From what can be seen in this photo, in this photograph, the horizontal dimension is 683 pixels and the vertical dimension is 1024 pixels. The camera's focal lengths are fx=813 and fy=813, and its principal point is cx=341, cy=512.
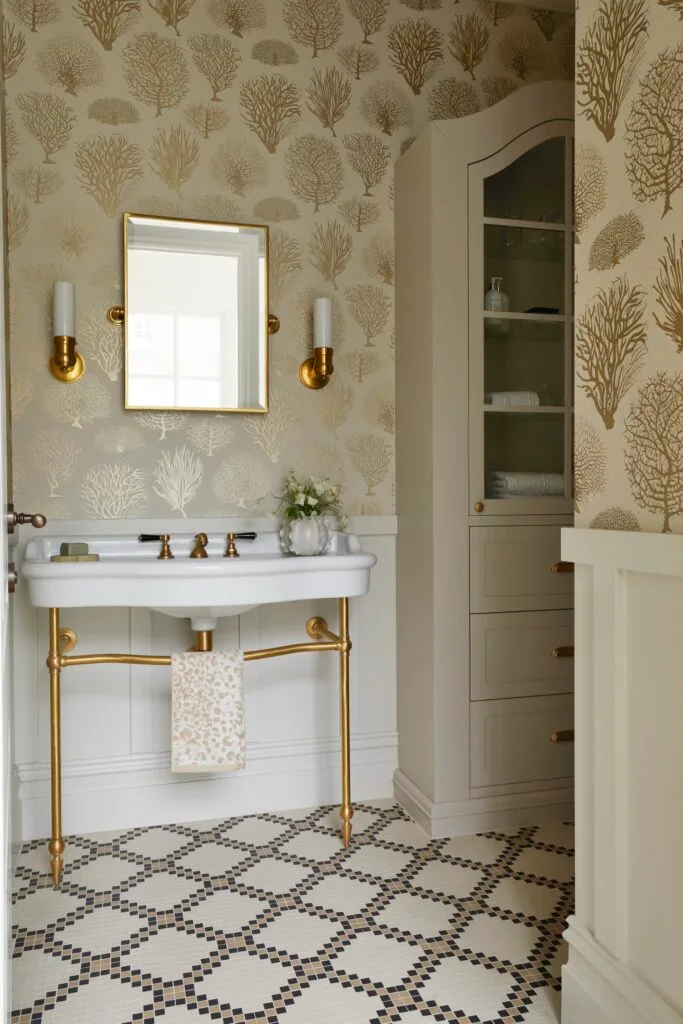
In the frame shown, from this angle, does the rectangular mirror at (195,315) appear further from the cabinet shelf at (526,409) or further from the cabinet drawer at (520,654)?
the cabinet drawer at (520,654)

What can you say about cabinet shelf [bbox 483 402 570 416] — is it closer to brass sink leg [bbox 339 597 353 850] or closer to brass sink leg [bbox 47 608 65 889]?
brass sink leg [bbox 339 597 353 850]

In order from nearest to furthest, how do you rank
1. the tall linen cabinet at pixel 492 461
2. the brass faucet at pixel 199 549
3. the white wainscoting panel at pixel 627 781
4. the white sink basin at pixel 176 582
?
the white wainscoting panel at pixel 627 781, the white sink basin at pixel 176 582, the brass faucet at pixel 199 549, the tall linen cabinet at pixel 492 461

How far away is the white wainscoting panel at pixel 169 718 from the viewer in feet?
7.57

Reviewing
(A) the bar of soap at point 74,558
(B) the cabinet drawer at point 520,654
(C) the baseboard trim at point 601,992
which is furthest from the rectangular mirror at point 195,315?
(C) the baseboard trim at point 601,992

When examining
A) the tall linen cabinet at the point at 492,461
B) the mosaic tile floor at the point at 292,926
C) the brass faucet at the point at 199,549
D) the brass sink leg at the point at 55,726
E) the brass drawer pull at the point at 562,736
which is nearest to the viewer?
the mosaic tile floor at the point at 292,926

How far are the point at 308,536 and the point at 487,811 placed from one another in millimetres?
944

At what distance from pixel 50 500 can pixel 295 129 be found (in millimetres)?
1348

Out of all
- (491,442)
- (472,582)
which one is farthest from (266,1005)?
(491,442)

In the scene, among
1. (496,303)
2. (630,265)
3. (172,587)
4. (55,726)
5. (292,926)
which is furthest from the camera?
(496,303)

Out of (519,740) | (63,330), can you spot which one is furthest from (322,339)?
(519,740)

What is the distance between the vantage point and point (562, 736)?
240 centimetres

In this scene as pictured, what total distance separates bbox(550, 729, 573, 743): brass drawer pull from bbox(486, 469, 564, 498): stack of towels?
0.70 meters

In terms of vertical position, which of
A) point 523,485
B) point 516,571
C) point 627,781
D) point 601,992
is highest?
point 523,485

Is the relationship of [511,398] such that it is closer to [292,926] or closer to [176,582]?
[176,582]
